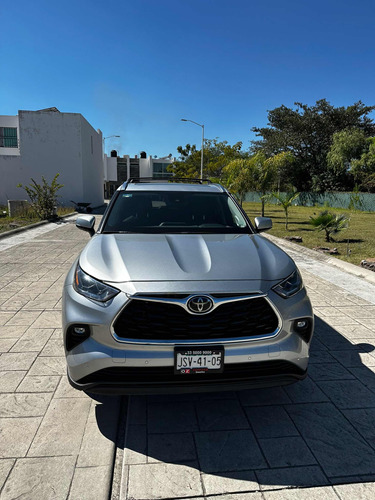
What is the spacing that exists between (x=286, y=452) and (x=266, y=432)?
22cm

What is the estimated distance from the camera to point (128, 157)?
6794 centimetres

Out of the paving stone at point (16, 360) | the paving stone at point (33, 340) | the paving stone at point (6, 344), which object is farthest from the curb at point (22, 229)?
the paving stone at point (16, 360)

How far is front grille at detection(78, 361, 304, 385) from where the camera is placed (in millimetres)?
2229

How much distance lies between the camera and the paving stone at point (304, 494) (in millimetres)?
1979

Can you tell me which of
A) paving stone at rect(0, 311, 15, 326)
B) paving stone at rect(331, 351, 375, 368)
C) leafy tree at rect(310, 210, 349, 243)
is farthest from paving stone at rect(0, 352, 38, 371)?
leafy tree at rect(310, 210, 349, 243)

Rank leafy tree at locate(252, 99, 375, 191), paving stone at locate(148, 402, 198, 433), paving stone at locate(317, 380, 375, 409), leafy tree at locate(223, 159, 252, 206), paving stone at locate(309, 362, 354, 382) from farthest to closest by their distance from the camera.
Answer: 1. leafy tree at locate(252, 99, 375, 191)
2. leafy tree at locate(223, 159, 252, 206)
3. paving stone at locate(309, 362, 354, 382)
4. paving stone at locate(317, 380, 375, 409)
5. paving stone at locate(148, 402, 198, 433)

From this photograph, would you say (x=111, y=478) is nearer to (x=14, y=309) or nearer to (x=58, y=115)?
(x=14, y=309)

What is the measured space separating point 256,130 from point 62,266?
1822 inches

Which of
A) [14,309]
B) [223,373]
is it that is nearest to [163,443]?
[223,373]

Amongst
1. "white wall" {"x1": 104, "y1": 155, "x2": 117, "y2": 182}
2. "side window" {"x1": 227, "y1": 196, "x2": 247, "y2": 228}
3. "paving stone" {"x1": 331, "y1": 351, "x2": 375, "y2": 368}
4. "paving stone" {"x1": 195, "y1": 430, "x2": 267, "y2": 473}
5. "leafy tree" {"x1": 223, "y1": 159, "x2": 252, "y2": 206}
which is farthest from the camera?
"white wall" {"x1": 104, "y1": 155, "x2": 117, "y2": 182}

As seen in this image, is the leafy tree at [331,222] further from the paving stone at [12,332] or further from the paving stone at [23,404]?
the paving stone at [23,404]

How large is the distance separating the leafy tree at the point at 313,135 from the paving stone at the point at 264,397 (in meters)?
42.4

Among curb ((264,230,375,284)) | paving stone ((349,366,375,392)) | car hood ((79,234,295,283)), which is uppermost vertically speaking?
car hood ((79,234,295,283))

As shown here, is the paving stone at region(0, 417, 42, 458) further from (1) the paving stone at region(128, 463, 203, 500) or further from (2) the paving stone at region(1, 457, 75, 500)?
(1) the paving stone at region(128, 463, 203, 500)
